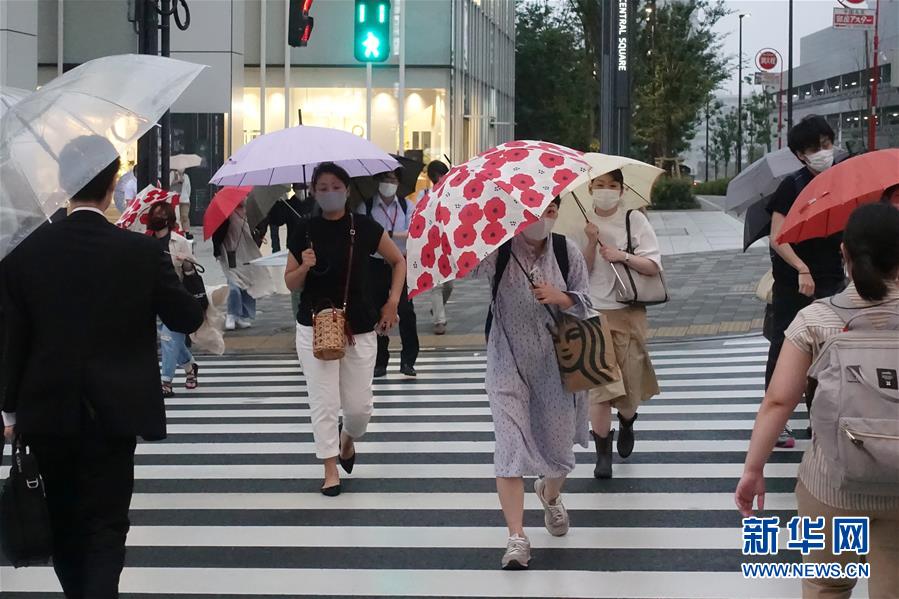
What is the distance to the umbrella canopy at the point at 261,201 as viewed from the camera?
47.1 ft

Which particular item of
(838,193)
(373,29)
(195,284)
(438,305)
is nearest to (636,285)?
(838,193)

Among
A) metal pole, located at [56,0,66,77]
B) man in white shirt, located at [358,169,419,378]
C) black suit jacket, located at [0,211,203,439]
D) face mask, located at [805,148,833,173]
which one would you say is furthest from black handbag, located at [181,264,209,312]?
metal pole, located at [56,0,66,77]

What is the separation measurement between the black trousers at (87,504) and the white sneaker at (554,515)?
2.46 m

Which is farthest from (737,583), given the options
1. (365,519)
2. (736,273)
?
(736,273)

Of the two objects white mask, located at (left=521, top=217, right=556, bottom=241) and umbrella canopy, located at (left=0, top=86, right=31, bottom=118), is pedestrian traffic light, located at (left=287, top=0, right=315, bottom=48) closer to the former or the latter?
umbrella canopy, located at (left=0, top=86, right=31, bottom=118)

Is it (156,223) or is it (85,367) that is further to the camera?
(156,223)

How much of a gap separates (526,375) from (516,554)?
2.70ft

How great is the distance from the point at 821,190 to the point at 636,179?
8.86 feet

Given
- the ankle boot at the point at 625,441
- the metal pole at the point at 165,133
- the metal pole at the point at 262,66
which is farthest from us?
the metal pole at the point at 262,66

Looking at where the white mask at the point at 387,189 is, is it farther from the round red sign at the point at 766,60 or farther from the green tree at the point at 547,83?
the round red sign at the point at 766,60

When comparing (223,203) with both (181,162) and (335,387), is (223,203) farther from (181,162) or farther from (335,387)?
(181,162)

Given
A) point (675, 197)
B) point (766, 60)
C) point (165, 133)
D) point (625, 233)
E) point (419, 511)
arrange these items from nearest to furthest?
1. point (419, 511)
2. point (625, 233)
3. point (165, 133)
4. point (675, 197)
5. point (766, 60)

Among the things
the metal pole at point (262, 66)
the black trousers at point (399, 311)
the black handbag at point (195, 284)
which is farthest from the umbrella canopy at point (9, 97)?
the metal pole at point (262, 66)

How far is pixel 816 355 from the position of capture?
3.83 metres
